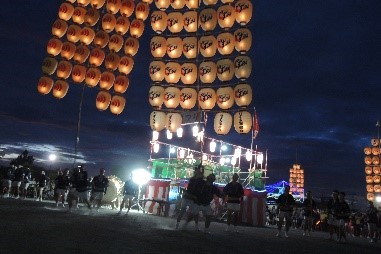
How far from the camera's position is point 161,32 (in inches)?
1013

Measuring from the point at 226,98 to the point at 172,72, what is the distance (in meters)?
4.28

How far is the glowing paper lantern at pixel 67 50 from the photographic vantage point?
2492 centimetres

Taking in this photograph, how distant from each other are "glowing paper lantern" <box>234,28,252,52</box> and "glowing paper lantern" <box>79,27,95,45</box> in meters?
10.5

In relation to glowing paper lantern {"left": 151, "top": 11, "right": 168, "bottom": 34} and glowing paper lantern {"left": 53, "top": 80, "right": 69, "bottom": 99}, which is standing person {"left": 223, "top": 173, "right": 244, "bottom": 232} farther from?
glowing paper lantern {"left": 53, "top": 80, "right": 69, "bottom": 99}

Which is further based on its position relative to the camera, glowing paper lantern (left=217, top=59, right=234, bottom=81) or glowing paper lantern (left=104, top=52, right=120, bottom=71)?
A: glowing paper lantern (left=104, top=52, right=120, bottom=71)

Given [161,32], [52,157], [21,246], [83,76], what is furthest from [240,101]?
[52,157]

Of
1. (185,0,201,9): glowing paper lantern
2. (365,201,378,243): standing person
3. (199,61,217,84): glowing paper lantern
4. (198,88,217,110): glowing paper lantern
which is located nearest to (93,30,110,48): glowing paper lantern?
(185,0,201,9): glowing paper lantern

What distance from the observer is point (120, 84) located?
26.1m

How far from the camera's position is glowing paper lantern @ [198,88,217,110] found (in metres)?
23.2

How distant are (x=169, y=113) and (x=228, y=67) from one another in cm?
520

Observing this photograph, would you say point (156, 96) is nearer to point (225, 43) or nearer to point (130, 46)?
point (130, 46)

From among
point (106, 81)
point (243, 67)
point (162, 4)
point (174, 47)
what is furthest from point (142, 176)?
point (162, 4)

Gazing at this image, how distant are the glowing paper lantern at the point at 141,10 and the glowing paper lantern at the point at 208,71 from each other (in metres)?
6.99

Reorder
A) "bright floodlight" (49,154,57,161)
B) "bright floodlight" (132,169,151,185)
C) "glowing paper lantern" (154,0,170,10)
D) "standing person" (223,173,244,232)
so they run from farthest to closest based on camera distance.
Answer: "bright floodlight" (49,154,57,161)
"glowing paper lantern" (154,0,170,10)
"bright floodlight" (132,169,151,185)
"standing person" (223,173,244,232)
